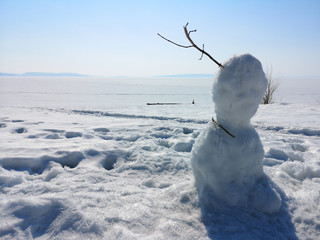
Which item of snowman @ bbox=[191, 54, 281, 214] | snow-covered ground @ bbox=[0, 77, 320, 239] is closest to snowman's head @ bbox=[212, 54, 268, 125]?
snowman @ bbox=[191, 54, 281, 214]

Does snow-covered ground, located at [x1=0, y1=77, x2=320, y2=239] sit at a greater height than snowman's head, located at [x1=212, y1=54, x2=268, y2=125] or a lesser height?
lesser

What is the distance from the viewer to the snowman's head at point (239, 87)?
1729 millimetres

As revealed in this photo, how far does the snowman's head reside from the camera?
5.67 feet

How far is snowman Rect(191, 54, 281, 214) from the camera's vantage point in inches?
68.9

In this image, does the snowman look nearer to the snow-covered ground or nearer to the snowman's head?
the snowman's head

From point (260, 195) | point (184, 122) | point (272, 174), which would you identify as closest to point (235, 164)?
point (260, 195)

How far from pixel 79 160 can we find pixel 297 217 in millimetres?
2532

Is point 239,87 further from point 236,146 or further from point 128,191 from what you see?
point 128,191

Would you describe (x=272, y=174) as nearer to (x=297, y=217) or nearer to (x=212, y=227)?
(x=297, y=217)

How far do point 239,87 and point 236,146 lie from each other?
475mm

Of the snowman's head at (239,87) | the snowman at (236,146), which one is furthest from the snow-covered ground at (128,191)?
the snowman's head at (239,87)

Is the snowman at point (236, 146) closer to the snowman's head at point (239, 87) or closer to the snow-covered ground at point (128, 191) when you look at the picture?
the snowman's head at point (239, 87)

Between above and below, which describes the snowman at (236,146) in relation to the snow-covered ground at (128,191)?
above

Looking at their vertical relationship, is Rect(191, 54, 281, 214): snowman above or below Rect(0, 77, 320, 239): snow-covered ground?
above
